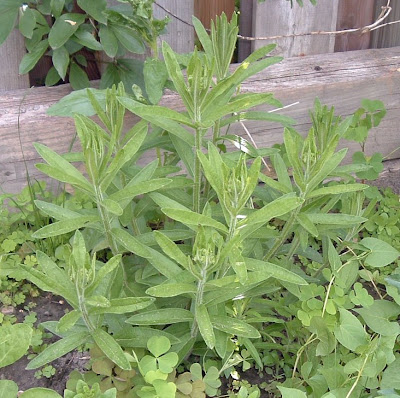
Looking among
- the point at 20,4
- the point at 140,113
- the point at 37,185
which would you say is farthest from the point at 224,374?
the point at 20,4

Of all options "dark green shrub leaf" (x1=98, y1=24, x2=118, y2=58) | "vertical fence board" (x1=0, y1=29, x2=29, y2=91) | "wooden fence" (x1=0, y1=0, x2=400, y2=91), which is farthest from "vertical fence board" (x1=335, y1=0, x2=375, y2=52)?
"vertical fence board" (x1=0, y1=29, x2=29, y2=91)

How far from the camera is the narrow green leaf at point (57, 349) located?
1.50 m

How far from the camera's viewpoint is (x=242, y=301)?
6.06 feet

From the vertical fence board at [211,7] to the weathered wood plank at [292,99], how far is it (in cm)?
36

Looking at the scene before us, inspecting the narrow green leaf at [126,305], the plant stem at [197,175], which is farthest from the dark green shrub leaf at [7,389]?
the plant stem at [197,175]

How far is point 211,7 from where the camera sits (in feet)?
9.15

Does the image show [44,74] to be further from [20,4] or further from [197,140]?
[197,140]

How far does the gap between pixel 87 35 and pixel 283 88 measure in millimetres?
856

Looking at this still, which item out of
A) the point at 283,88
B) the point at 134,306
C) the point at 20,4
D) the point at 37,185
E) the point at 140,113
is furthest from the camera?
the point at 283,88

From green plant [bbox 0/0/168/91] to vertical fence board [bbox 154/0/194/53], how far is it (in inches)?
10.5

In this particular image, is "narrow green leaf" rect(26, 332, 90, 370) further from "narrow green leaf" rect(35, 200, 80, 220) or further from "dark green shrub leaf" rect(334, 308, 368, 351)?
"dark green shrub leaf" rect(334, 308, 368, 351)

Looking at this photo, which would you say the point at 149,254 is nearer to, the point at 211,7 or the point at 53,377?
the point at 53,377

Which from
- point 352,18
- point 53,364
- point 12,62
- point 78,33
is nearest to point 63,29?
point 78,33

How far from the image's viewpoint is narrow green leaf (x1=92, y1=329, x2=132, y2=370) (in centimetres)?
147
